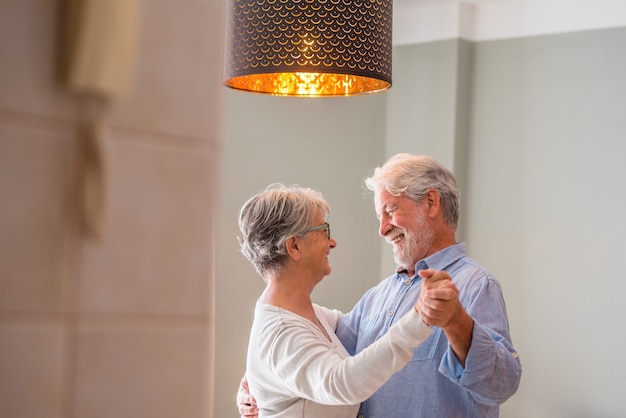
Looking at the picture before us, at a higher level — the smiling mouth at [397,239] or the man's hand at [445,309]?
the smiling mouth at [397,239]

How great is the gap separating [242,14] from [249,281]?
2.44m

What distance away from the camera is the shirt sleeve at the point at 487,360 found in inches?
76.9

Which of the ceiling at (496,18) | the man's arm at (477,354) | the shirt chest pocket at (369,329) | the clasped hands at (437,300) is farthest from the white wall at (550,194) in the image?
the clasped hands at (437,300)

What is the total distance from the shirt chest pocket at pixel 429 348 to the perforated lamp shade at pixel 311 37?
725 mm

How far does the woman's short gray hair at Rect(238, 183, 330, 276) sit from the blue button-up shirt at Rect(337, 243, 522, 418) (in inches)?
15.2

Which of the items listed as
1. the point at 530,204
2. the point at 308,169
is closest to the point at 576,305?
the point at 530,204

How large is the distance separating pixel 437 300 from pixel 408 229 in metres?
0.69

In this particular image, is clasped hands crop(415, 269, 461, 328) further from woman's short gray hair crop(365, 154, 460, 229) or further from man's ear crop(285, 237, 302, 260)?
woman's short gray hair crop(365, 154, 460, 229)

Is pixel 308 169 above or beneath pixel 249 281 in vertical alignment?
above

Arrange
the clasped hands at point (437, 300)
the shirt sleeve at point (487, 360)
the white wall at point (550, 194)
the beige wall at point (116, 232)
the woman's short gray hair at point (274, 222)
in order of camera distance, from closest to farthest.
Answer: the beige wall at point (116, 232) → the clasped hands at point (437, 300) → the shirt sleeve at point (487, 360) → the woman's short gray hair at point (274, 222) → the white wall at point (550, 194)

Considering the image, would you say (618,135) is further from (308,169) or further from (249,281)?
(249,281)

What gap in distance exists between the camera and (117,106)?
72cm

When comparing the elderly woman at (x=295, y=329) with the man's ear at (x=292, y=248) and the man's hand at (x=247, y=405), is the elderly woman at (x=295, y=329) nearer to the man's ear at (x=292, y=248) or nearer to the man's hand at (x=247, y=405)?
the man's ear at (x=292, y=248)

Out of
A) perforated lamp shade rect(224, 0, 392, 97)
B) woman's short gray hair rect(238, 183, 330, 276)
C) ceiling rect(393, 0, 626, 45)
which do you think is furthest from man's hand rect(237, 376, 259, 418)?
ceiling rect(393, 0, 626, 45)
